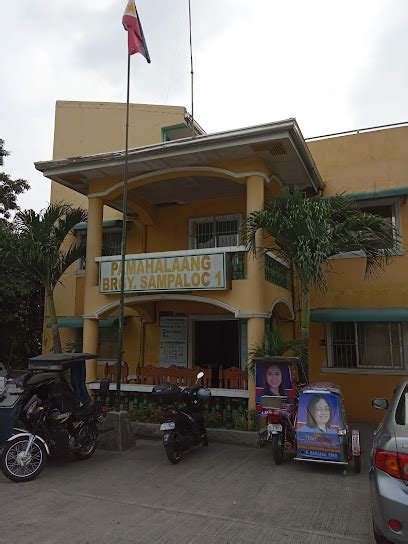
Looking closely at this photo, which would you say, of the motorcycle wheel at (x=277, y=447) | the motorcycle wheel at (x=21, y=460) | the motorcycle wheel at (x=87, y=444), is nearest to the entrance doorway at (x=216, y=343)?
the motorcycle wheel at (x=87, y=444)

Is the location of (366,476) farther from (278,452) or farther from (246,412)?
(246,412)

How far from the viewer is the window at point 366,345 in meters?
10.1

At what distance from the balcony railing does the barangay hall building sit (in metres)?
0.04

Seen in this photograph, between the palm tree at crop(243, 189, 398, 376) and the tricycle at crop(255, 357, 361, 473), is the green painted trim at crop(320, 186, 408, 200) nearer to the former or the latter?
the palm tree at crop(243, 189, 398, 376)

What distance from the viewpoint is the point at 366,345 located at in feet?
33.8

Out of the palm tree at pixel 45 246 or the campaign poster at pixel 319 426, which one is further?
the palm tree at pixel 45 246

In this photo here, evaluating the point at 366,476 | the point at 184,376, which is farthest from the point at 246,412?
the point at 366,476

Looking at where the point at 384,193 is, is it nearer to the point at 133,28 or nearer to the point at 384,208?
the point at 384,208

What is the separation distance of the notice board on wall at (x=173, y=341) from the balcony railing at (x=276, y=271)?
286 cm

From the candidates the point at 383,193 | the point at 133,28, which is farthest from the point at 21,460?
the point at 383,193

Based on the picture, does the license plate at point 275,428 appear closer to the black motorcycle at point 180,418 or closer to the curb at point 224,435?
the black motorcycle at point 180,418

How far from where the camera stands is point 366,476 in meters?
6.13

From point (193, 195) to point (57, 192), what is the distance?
5.08 m

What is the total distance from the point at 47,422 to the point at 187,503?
8.09ft
